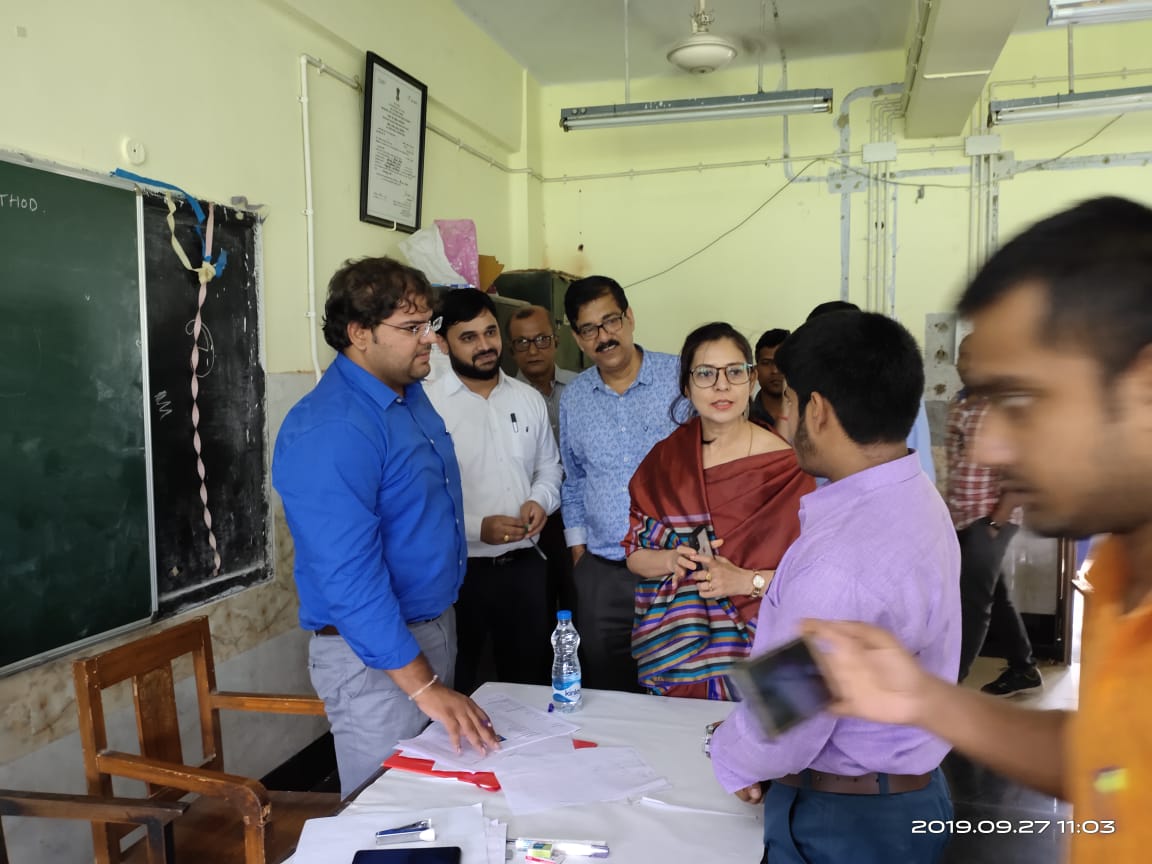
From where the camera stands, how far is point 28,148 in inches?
70.7

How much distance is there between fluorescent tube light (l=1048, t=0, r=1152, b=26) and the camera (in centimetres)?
228

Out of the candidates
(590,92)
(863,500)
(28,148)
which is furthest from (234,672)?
(590,92)

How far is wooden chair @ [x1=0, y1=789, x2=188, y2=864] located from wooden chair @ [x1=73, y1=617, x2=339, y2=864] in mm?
77

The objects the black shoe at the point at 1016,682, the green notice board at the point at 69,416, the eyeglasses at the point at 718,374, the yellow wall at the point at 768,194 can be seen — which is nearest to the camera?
the green notice board at the point at 69,416

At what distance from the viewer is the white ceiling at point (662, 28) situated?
3.96 meters

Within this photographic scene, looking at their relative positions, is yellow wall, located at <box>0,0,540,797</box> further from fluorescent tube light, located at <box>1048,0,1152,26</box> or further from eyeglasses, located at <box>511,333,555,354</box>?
fluorescent tube light, located at <box>1048,0,1152,26</box>

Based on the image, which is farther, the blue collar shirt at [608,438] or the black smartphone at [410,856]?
the blue collar shirt at [608,438]

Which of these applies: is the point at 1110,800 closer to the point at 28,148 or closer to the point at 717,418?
the point at 717,418

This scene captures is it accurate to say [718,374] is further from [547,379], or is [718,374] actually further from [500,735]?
[547,379]

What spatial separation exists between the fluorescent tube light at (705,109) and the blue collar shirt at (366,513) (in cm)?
235

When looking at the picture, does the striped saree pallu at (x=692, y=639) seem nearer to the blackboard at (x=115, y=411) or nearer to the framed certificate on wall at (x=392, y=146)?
the blackboard at (x=115, y=411)

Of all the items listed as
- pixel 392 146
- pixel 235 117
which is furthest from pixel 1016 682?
pixel 235 117

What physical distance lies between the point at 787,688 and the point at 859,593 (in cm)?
31

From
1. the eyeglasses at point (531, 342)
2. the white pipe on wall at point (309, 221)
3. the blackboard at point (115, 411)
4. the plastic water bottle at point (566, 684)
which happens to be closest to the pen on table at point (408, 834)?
the plastic water bottle at point (566, 684)
